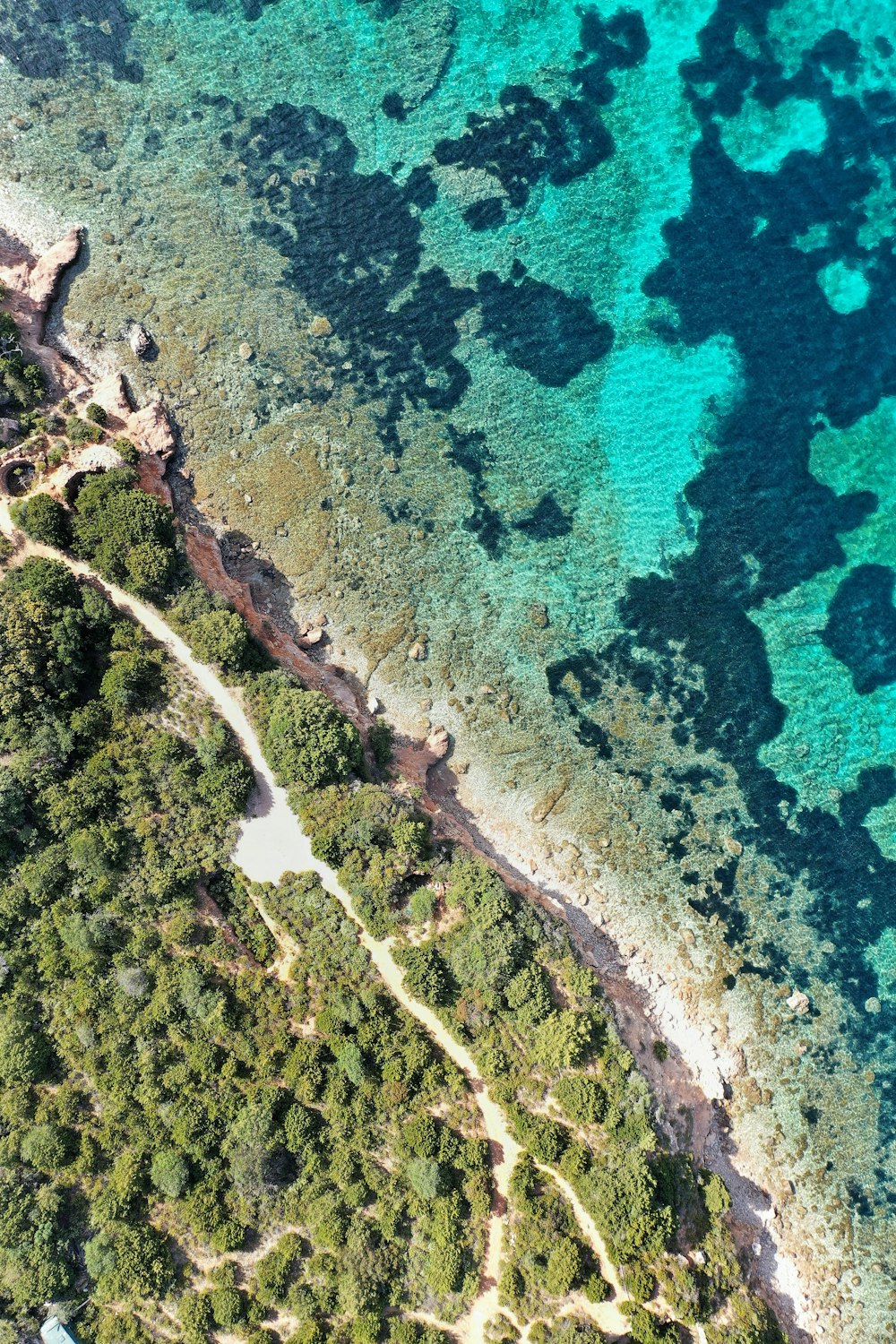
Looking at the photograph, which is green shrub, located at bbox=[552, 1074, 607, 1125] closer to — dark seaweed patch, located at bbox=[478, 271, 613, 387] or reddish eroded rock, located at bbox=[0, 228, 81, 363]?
dark seaweed patch, located at bbox=[478, 271, 613, 387]

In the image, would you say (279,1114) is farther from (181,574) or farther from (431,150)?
(431,150)

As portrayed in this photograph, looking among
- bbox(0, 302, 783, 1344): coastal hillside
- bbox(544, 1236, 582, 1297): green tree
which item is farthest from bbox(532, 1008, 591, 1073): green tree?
bbox(544, 1236, 582, 1297): green tree

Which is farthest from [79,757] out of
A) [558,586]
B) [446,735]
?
[558,586]

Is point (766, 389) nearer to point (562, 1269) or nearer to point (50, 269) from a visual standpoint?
point (50, 269)

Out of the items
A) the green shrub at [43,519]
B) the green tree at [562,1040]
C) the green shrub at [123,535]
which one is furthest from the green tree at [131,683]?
the green tree at [562,1040]

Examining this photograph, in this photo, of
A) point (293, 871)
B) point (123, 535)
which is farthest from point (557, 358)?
point (293, 871)
